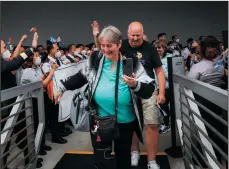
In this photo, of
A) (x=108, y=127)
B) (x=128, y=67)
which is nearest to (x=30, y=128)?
(x=108, y=127)

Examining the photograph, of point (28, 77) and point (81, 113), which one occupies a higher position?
point (28, 77)

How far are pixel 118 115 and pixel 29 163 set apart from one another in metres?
1.07

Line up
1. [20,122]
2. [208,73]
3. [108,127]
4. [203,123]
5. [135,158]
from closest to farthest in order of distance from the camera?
[108,127] → [203,123] → [20,122] → [208,73] → [135,158]

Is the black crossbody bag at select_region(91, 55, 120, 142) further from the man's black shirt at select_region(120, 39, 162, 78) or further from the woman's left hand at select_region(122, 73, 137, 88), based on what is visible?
the man's black shirt at select_region(120, 39, 162, 78)

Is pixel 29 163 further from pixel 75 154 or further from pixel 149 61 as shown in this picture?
pixel 149 61

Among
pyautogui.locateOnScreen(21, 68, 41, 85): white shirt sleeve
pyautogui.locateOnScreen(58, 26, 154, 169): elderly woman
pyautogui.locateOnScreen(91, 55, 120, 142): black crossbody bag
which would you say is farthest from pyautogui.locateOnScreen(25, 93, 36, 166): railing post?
pyautogui.locateOnScreen(91, 55, 120, 142): black crossbody bag

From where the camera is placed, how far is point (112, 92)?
194cm

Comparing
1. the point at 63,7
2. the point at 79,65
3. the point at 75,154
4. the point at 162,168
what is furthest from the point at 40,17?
the point at 162,168

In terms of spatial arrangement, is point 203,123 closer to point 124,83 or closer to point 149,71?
point 124,83

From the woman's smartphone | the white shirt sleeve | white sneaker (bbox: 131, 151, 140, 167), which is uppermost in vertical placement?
the woman's smartphone

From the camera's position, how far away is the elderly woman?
1900mm

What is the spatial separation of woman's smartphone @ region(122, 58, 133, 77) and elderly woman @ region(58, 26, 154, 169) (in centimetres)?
3

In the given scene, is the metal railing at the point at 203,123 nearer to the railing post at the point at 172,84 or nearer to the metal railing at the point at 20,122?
the railing post at the point at 172,84

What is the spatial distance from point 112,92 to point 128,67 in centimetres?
20
